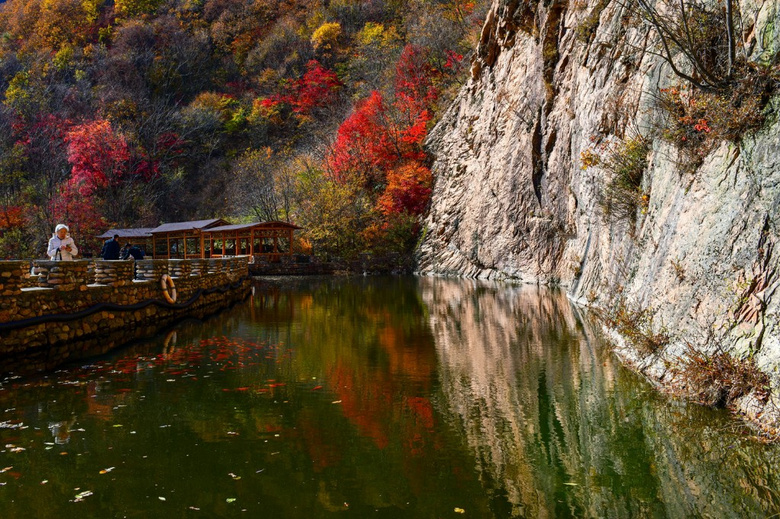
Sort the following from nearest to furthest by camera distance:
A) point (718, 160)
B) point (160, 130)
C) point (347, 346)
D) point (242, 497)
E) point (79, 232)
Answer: point (242, 497)
point (718, 160)
point (347, 346)
point (79, 232)
point (160, 130)

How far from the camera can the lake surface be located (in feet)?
17.3

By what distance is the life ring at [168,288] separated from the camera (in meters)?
17.3

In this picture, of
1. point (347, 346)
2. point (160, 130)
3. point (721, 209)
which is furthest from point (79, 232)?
point (721, 209)

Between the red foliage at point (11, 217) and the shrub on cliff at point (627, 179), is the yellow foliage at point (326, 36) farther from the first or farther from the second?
the shrub on cliff at point (627, 179)

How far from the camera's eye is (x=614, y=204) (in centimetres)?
1512

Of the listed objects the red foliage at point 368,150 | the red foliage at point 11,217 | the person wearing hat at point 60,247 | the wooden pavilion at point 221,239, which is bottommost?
the person wearing hat at point 60,247

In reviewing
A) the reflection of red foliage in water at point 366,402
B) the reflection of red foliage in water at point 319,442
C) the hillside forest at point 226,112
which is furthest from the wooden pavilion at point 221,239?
the reflection of red foliage in water at point 319,442

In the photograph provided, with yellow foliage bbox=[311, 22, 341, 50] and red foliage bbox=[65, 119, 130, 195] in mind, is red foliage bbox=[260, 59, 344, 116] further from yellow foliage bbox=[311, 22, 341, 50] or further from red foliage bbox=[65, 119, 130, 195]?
red foliage bbox=[65, 119, 130, 195]

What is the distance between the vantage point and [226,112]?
6612 cm

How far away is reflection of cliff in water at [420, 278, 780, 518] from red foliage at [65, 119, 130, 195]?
48772 millimetres

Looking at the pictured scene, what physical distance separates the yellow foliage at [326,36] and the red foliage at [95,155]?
24.0m

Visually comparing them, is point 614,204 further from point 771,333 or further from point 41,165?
point 41,165

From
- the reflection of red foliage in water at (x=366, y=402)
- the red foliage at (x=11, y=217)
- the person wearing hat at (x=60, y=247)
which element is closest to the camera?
the reflection of red foliage in water at (x=366, y=402)

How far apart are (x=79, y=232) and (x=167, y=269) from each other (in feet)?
102
